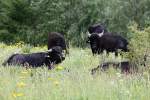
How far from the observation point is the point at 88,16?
29.2 m

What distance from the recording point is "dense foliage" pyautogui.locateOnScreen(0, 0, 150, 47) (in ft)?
86.0

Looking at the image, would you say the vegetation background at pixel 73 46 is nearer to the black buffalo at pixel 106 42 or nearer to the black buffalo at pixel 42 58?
the black buffalo at pixel 42 58

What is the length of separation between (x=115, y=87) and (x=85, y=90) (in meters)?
0.52

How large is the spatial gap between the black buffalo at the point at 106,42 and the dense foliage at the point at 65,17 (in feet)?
21.8

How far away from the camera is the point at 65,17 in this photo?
30.5m

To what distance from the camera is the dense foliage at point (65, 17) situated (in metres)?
26.2

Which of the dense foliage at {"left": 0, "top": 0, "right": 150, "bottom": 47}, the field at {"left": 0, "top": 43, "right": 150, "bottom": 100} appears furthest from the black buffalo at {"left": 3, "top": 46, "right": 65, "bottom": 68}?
the dense foliage at {"left": 0, "top": 0, "right": 150, "bottom": 47}

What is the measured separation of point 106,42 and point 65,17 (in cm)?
1461

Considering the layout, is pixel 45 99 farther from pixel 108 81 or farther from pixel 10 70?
pixel 10 70

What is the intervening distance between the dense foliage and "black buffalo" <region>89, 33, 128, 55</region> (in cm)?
665

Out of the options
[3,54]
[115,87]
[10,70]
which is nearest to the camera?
[115,87]

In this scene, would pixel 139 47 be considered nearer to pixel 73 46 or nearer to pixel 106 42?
pixel 106 42

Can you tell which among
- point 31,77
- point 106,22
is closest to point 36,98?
point 31,77

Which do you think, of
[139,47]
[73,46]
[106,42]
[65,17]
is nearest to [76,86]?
[139,47]
